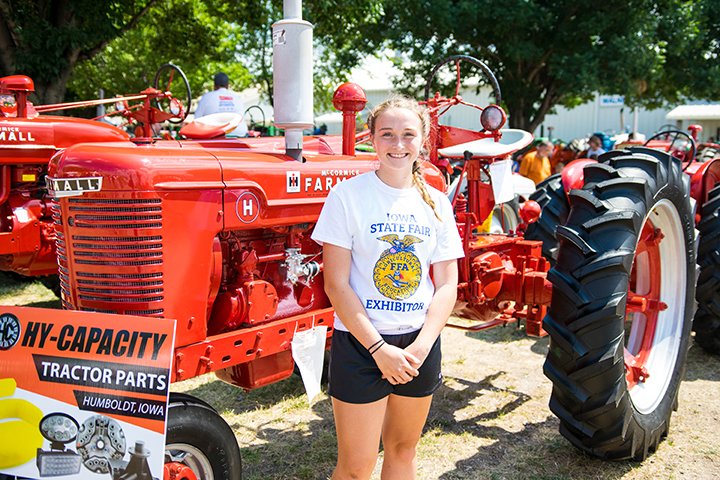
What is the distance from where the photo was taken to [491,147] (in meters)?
3.37

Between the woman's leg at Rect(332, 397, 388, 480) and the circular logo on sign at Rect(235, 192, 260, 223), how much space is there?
0.84m

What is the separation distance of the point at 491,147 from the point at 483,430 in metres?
1.64

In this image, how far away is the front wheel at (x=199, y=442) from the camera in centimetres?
188

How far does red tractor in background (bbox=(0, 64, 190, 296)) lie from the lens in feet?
13.8

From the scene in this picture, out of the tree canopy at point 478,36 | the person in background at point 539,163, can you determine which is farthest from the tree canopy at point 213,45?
the person in background at point 539,163

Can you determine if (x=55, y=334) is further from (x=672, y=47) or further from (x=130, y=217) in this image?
(x=672, y=47)

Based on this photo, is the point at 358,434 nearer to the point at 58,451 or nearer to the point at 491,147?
the point at 58,451

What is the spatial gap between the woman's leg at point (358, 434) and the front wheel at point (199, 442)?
486 millimetres

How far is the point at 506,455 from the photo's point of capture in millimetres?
2916

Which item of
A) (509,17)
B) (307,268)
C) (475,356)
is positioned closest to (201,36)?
(509,17)

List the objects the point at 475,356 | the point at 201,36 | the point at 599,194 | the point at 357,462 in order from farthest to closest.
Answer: the point at 201,36
the point at 475,356
the point at 599,194
the point at 357,462

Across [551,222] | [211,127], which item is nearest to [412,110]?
[211,127]

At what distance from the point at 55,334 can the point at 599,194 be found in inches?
A: 93.1

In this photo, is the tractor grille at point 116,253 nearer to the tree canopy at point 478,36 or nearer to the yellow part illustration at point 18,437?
the yellow part illustration at point 18,437
